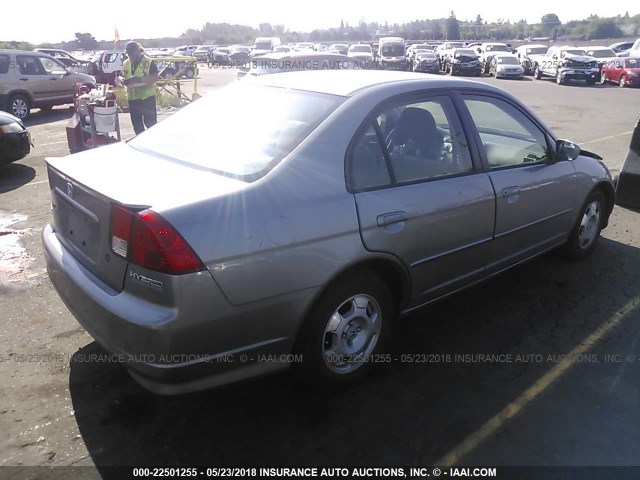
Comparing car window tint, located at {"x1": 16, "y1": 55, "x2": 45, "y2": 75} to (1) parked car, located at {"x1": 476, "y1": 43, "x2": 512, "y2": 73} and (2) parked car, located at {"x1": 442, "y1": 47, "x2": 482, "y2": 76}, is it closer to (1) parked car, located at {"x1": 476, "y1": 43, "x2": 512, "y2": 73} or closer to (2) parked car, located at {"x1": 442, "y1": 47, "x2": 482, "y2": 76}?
(2) parked car, located at {"x1": 442, "y1": 47, "x2": 482, "y2": 76}

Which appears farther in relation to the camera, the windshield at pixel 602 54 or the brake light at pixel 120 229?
the windshield at pixel 602 54

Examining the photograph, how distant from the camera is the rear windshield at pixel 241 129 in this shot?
282 cm

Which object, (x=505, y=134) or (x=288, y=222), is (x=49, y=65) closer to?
(x=505, y=134)

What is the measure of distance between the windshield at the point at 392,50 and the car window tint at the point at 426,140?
29.7 meters

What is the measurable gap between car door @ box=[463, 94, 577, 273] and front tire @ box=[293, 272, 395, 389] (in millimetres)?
1112

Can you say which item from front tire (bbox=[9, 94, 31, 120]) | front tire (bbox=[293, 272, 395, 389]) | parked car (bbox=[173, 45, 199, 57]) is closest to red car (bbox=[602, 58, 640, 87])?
front tire (bbox=[9, 94, 31, 120])

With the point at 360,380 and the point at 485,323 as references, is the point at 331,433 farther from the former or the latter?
the point at 485,323

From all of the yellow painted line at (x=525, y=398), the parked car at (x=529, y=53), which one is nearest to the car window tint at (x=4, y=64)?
the yellow painted line at (x=525, y=398)

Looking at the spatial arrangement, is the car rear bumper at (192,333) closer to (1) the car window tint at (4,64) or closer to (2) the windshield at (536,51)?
(1) the car window tint at (4,64)

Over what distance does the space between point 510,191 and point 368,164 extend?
4.27 feet

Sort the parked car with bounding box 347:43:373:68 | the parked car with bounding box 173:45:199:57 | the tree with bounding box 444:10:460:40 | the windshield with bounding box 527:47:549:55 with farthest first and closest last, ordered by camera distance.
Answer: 1. the tree with bounding box 444:10:460:40
2. the parked car with bounding box 173:45:199:57
3. the windshield with bounding box 527:47:549:55
4. the parked car with bounding box 347:43:373:68

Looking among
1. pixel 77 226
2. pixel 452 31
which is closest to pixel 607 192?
pixel 77 226

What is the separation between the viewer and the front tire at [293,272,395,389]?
2.81m

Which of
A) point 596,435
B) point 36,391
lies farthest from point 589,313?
point 36,391
